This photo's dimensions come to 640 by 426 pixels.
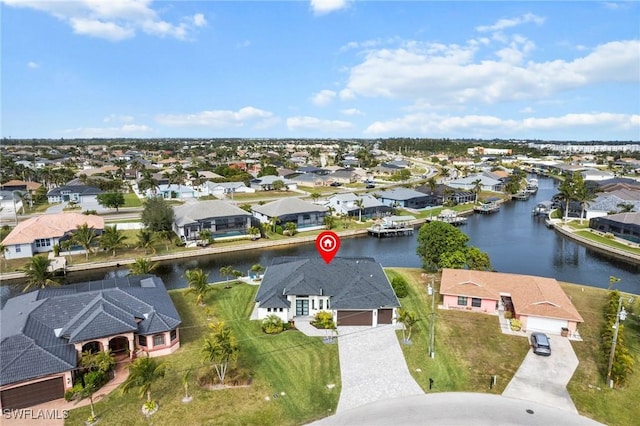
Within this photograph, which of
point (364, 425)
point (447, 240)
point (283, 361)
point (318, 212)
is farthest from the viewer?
point (318, 212)

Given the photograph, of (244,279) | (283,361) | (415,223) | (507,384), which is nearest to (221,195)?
(415,223)

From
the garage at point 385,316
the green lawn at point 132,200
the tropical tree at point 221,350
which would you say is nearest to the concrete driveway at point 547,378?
the garage at point 385,316

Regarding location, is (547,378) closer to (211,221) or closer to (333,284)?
(333,284)

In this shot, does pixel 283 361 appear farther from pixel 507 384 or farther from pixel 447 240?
pixel 447 240

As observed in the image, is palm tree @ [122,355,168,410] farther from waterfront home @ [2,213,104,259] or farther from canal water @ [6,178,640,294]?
waterfront home @ [2,213,104,259]

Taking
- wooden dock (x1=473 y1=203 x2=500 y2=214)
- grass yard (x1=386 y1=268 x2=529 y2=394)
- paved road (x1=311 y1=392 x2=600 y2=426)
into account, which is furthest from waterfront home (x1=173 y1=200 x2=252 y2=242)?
wooden dock (x1=473 y1=203 x2=500 y2=214)

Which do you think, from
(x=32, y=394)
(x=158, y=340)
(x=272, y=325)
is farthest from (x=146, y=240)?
(x=32, y=394)
